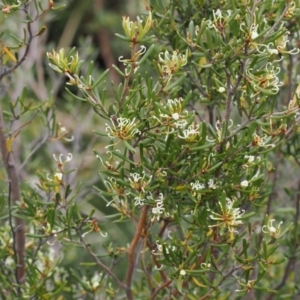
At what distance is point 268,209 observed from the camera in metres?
1.38

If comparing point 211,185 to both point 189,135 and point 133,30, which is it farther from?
point 133,30

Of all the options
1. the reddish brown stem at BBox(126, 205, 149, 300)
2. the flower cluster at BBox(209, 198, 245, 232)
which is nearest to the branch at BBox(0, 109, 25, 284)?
the reddish brown stem at BBox(126, 205, 149, 300)

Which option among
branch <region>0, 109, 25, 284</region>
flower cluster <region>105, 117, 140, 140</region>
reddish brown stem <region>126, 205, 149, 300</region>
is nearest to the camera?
flower cluster <region>105, 117, 140, 140</region>

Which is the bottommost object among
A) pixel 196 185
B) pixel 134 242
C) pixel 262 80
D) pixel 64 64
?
pixel 134 242

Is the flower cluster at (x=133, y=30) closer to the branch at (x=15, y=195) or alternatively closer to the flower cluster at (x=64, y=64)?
the flower cluster at (x=64, y=64)

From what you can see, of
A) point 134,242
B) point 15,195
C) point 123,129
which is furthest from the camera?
point 15,195

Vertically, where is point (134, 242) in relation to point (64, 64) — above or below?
below

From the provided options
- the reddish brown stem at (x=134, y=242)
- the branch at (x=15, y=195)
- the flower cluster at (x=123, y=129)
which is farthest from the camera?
the branch at (x=15, y=195)

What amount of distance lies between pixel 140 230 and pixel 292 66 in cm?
60

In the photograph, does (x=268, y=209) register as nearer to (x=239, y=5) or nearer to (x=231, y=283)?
(x=231, y=283)

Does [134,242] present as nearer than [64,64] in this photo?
No

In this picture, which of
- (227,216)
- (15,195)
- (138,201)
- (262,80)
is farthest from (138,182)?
(15,195)

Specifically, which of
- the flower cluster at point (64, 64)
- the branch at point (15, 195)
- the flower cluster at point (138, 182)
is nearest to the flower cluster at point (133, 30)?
the flower cluster at point (64, 64)

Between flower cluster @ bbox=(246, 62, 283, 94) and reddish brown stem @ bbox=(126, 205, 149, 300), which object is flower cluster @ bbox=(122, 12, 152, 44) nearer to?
flower cluster @ bbox=(246, 62, 283, 94)
